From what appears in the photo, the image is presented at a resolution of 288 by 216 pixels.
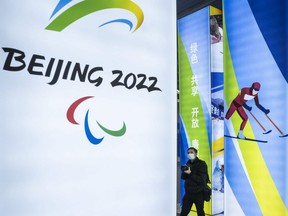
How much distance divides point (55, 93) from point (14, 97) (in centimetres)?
16

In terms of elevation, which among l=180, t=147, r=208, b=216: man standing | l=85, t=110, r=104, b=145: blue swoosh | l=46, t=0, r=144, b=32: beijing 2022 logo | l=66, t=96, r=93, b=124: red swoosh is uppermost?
l=46, t=0, r=144, b=32: beijing 2022 logo

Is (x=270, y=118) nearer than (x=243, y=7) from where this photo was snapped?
Yes

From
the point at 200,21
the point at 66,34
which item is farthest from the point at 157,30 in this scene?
the point at 200,21

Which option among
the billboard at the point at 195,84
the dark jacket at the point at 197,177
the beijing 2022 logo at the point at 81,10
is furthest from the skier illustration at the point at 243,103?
the beijing 2022 logo at the point at 81,10

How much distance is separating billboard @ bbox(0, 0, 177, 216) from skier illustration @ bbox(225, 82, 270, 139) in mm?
1918

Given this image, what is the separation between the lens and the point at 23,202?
1.03m

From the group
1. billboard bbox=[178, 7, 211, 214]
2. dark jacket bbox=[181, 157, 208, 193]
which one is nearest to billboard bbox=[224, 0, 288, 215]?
dark jacket bbox=[181, 157, 208, 193]

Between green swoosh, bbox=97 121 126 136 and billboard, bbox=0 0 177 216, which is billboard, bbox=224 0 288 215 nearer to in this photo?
billboard, bbox=0 0 177 216

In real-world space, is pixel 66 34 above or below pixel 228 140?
above

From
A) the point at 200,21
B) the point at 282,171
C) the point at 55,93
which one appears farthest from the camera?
the point at 200,21

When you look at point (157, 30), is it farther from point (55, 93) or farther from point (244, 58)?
point (244, 58)

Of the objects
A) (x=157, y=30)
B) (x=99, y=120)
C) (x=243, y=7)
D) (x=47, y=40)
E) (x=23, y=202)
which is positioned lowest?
(x=23, y=202)

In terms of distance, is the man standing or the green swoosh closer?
the green swoosh

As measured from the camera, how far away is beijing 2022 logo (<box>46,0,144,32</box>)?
1.12 meters
